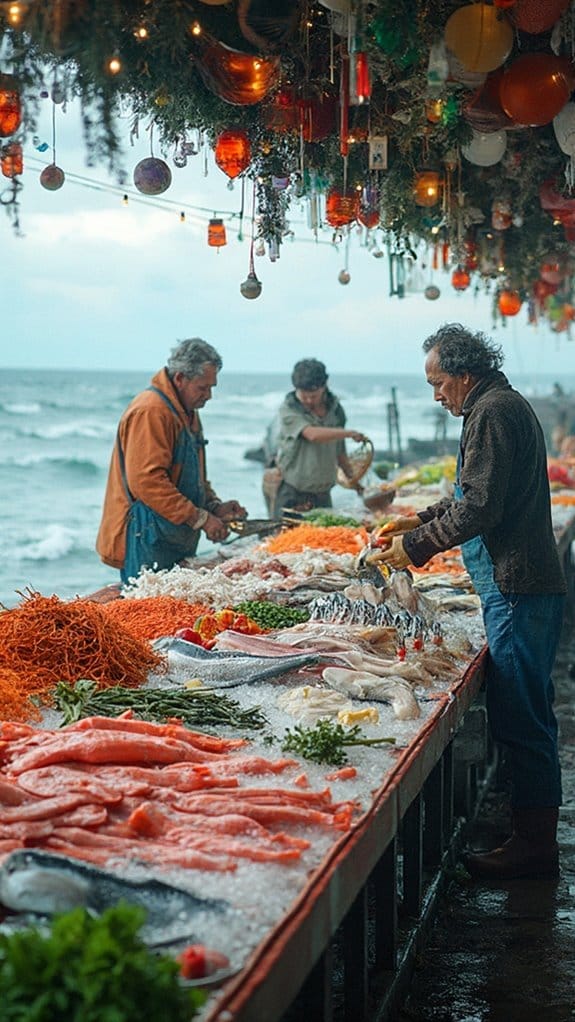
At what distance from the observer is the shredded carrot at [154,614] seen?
502 cm

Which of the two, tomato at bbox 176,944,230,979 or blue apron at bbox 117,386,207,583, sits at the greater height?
blue apron at bbox 117,386,207,583

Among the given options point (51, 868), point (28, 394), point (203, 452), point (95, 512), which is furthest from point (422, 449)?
point (28, 394)

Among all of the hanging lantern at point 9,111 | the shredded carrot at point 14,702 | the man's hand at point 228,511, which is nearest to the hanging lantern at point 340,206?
the man's hand at point 228,511

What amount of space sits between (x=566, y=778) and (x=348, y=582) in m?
1.93

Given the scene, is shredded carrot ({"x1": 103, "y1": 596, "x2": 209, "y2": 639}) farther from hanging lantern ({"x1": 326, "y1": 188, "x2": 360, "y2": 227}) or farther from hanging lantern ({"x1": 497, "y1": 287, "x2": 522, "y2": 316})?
hanging lantern ({"x1": 497, "y1": 287, "x2": 522, "y2": 316})

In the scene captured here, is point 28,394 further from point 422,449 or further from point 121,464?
point 121,464

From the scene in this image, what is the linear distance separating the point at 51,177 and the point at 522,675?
2988mm

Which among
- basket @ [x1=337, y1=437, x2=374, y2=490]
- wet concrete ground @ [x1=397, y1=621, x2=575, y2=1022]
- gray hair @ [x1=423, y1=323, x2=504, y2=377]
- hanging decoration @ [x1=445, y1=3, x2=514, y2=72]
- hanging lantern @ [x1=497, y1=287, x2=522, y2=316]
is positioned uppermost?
hanging decoration @ [x1=445, y1=3, x2=514, y2=72]

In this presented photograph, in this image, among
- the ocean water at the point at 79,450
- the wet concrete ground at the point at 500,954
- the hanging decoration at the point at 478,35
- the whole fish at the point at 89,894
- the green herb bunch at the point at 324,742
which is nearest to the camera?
the whole fish at the point at 89,894

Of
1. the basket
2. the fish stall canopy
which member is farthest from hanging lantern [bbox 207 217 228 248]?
the basket

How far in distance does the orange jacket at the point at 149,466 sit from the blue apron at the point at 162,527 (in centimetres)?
4

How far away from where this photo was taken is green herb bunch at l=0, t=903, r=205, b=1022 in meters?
1.93

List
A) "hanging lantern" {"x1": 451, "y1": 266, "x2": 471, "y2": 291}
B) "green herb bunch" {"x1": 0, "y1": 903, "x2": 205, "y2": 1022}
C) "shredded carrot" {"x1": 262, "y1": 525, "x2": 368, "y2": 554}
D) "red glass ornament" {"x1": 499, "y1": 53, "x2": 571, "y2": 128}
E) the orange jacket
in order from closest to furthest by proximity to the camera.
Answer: "green herb bunch" {"x1": 0, "y1": 903, "x2": 205, "y2": 1022} → "red glass ornament" {"x1": 499, "y1": 53, "x2": 571, "y2": 128} → the orange jacket → "shredded carrot" {"x1": 262, "y1": 525, "x2": 368, "y2": 554} → "hanging lantern" {"x1": 451, "y1": 266, "x2": 471, "y2": 291}

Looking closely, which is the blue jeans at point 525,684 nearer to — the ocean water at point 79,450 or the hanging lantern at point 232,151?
the hanging lantern at point 232,151
